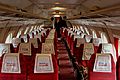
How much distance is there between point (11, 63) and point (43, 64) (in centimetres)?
84

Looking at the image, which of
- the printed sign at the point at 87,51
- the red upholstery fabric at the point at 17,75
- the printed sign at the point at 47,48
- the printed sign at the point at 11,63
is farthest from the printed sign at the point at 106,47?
the printed sign at the point at 11,63

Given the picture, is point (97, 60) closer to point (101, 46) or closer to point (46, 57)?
point (46, 57)

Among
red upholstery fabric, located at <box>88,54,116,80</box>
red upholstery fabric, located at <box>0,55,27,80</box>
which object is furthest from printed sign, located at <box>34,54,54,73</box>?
red upholstery fabric, located at <box>88,54,116,80</box>

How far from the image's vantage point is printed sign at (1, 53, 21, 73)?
6.83 meters

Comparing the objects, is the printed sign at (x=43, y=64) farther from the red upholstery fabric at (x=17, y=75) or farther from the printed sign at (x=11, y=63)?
the printed sign at (x=11, y=63)

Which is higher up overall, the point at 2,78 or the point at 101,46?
the point at 101,46

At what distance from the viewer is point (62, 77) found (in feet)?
31.9

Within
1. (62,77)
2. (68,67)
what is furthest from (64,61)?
(62,77)

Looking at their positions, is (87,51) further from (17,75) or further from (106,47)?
(17,75)

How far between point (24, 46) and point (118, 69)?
13.5ft

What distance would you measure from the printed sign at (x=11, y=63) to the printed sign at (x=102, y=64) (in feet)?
6.61

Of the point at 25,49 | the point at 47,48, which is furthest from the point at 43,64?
the point at 25,49

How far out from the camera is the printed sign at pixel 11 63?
6.83m

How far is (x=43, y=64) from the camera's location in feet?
22.2
